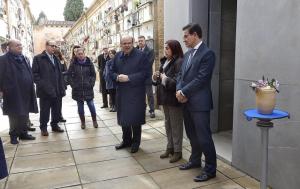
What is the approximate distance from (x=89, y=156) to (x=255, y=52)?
2.63 metres

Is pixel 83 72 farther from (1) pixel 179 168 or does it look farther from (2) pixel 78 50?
(1) pixel 179 168

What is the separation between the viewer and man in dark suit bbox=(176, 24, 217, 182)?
3.23 m

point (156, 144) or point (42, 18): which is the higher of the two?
point (42, 18)

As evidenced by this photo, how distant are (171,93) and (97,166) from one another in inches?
52.8

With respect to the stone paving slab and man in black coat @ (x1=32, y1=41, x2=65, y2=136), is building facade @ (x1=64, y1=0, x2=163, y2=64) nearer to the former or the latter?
man in black coat @ (x1=32, y1=41, x2=65, y2=136)

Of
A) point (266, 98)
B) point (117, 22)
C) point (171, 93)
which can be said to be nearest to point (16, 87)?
point (171, 93)

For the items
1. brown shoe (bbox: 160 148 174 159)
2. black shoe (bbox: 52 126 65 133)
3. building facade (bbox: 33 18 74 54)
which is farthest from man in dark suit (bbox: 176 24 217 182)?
building facade (bbox: 33 18 74 54)

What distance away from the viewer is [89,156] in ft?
14.2

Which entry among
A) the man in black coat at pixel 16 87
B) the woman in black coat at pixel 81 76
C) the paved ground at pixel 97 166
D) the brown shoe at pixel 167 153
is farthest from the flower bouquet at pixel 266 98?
the woman in black coat at pixel 81 76

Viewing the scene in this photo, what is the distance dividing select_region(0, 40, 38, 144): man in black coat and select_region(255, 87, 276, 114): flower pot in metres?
3.84

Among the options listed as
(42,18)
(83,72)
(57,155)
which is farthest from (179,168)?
(42,18)

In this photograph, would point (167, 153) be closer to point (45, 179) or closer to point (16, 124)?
point (45, 179)

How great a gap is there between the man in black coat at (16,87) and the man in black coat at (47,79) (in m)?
0.16

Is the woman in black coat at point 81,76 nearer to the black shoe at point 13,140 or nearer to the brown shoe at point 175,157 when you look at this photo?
the black shoe at point 13,140
